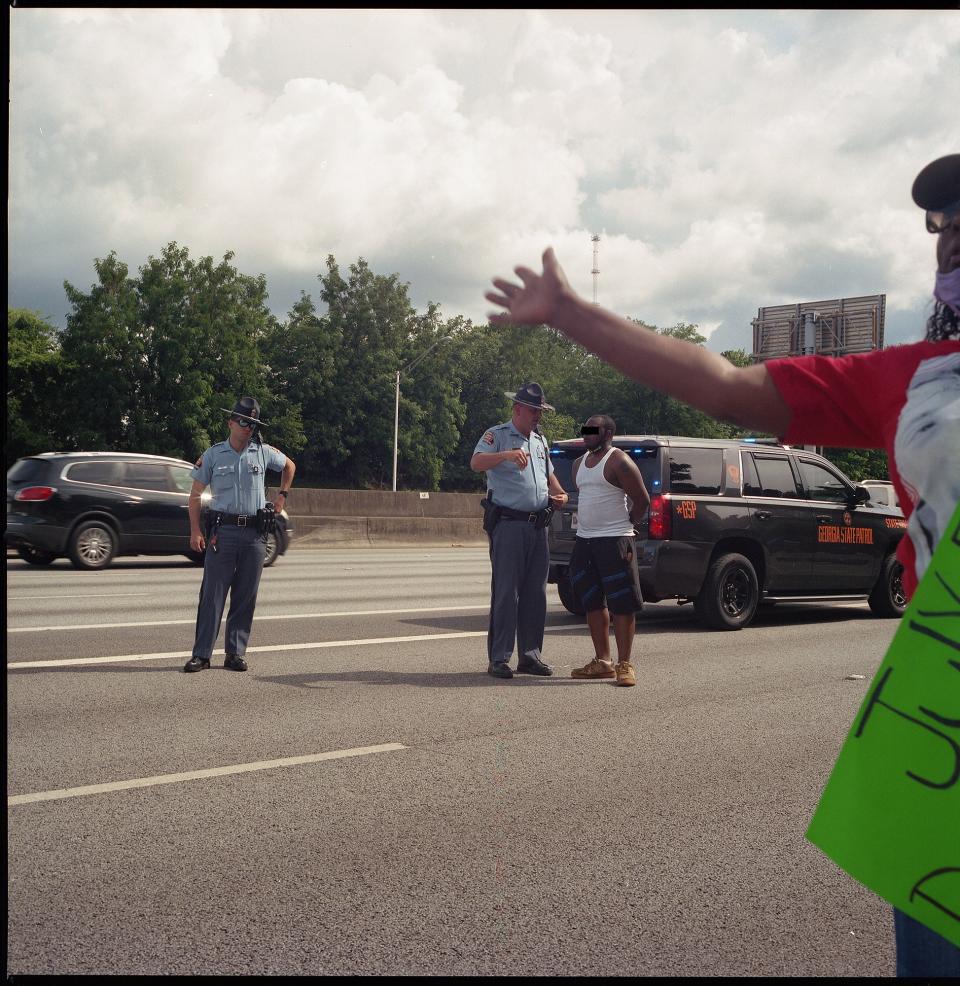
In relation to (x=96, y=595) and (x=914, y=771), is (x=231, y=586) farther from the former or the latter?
(x=914, y=771)

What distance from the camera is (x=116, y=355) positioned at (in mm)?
60281

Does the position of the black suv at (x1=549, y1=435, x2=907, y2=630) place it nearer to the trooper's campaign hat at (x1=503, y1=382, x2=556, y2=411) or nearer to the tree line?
the trooper's campaign hat at (x1=503, y1=382, x2=556, y2=411)

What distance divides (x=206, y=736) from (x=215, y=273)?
2400 inches

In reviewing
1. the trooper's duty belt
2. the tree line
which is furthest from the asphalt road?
the tree line

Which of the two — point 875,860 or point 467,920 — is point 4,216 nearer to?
point 875,860

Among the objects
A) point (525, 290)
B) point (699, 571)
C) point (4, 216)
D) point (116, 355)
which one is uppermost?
point (116, 355)

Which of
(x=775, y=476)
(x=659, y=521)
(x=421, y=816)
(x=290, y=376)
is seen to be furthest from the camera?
(x=290, y=376)

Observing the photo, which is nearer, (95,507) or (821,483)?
(821,483)

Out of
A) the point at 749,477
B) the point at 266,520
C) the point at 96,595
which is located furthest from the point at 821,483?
the point at 96,595

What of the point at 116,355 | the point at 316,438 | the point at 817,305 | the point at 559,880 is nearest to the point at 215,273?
the point at 116,355

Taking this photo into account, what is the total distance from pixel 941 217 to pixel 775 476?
10067 mm

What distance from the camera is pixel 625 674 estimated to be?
7969mm

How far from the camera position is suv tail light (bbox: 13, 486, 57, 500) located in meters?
17.2

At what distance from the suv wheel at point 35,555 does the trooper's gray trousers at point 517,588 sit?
1128 centimetres
